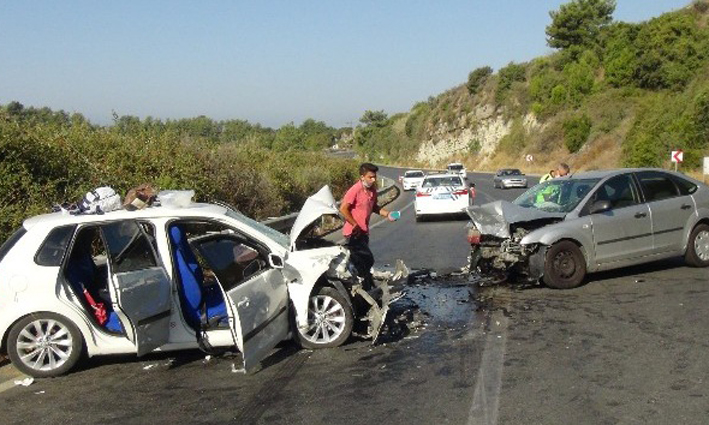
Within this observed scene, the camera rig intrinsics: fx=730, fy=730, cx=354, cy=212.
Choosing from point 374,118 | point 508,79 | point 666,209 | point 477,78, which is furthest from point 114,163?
point 374,118

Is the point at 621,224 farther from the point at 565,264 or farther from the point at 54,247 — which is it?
the point at 54,247

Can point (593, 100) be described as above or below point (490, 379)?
above

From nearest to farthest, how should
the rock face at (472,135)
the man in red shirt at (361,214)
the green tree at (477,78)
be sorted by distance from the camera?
1. the man in red shirt at (361,214)
2. the rock face at (472,135)
3. the green tree at (477,78)

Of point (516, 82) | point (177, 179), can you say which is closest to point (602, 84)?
point (516, 82)

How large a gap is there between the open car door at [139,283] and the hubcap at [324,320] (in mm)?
1354

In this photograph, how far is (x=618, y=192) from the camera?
33.7ft

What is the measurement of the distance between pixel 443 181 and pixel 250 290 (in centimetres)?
1756

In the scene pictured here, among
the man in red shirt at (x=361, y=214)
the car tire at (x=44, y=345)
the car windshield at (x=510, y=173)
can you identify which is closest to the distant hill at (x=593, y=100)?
the car windshield at (x=510, y=173)

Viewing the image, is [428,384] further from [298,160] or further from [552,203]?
[298,160]

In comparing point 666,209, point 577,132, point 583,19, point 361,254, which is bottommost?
point 361,254

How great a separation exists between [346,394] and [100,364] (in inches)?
110

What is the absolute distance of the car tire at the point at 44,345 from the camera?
6.61m

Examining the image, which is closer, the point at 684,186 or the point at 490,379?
the point at 490,379

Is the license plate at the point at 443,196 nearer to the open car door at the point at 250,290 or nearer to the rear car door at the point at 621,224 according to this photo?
the rear car door at the point at 621,224
